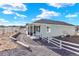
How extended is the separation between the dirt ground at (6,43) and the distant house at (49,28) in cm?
49

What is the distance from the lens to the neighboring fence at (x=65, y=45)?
4.43 meters

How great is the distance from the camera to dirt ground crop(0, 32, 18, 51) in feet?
15.0

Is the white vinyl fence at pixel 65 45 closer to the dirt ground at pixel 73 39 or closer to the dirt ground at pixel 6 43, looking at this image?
the dirt ground at pixel 73 39

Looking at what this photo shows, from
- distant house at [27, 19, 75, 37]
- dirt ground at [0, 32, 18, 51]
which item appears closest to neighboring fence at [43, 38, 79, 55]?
distant house at [27, 19, 75, 37]

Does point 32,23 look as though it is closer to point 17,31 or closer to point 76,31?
point 17,31

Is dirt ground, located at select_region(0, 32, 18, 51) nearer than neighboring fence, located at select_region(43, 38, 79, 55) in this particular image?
No

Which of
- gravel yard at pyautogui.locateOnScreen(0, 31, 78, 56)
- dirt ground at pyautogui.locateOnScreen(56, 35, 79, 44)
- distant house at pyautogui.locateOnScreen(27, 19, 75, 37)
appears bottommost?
gravel yard at pyautogui.locateOnScreen(0, 31, 78, 56)

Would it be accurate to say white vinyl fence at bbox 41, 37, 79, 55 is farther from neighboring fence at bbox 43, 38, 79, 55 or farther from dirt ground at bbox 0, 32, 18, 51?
dirt ground at bbox 0, 32, 18, 51

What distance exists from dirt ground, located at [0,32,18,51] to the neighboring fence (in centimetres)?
88

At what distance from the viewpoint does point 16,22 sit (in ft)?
15.0

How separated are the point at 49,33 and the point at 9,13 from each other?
1.06 metres

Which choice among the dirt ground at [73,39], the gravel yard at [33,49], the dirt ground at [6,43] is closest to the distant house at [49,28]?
the dirt ground at [73,39]

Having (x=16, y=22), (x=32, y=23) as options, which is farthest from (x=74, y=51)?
(x=16, y=22)

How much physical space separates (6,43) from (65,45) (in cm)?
141
